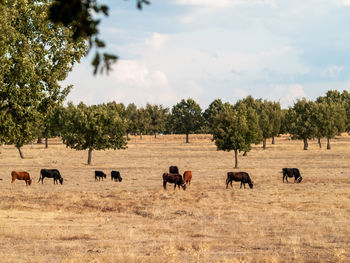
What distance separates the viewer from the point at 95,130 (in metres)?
59.8

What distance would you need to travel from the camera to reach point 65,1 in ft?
11.9

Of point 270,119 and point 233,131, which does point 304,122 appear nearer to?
point 270,119

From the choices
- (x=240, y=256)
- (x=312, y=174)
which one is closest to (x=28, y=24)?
(x=240, y=256)

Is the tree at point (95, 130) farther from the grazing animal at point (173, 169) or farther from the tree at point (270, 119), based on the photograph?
the tree at point (270, 119)

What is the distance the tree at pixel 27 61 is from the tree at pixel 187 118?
123m

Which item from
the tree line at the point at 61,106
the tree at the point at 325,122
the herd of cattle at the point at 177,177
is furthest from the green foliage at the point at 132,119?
the herd of cattle at the point at 177,177

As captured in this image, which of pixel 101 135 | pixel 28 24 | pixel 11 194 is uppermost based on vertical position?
pixel 28 24

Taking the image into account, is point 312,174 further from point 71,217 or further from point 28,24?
point 28,24

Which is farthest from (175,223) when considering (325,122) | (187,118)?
(187,118)

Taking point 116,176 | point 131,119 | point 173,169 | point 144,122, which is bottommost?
point 116,176

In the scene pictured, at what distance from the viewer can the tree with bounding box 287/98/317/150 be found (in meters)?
94.2

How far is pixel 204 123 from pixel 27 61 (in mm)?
137616

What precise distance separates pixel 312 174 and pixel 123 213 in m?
28.3

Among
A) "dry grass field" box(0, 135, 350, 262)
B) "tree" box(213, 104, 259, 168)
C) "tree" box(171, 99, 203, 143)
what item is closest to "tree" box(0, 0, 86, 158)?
"dry grass field" box(0, 135, 350, 262)
